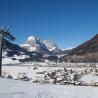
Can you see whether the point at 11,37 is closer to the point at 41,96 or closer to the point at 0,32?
the point at 0,32

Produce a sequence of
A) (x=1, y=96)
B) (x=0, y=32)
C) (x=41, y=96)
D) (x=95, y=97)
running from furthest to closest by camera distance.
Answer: (x=0, y=32), (x=95, y=97), (x=41, y=96), (x=1, y=96)

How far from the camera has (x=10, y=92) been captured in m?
18.5

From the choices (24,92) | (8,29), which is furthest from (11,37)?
(24,92)

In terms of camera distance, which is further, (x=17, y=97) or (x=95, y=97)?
(x=95, y=97)

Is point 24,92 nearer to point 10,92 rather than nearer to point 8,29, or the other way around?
point 10,92

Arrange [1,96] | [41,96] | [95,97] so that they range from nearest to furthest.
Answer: [1,96] → [41,96] → [95,97]

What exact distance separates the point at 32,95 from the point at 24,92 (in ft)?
3.50

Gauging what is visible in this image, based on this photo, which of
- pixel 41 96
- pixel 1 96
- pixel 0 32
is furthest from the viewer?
pixel 0 32

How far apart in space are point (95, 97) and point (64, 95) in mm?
2260

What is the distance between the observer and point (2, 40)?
3706 centimetres

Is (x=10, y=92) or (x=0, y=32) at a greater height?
(x=0, y=32)

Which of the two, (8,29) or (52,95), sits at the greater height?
(8,29)

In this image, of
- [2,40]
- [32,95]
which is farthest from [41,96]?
[2,40]

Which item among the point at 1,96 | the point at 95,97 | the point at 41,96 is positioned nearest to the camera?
the point at 1,96
